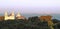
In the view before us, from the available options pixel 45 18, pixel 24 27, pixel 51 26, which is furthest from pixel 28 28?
pixel 45 18

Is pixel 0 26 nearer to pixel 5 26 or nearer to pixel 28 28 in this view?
pixel 5 26

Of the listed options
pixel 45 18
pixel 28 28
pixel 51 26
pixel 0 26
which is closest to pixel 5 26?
pixel 0 26

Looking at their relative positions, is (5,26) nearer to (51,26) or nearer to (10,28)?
(10,28)

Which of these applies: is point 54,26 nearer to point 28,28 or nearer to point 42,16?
point 28,28

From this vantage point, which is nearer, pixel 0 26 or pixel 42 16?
pixel 0 26

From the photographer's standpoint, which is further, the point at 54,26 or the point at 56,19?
Result: the point at 56,19

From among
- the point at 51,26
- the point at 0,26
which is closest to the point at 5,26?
the point at 0,26

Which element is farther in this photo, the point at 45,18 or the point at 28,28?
the point at 45,18
